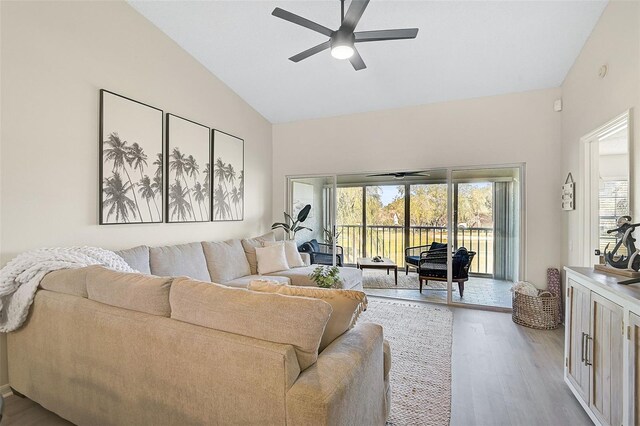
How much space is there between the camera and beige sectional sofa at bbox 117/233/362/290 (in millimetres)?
3104

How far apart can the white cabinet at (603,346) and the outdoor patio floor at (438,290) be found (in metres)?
2.07

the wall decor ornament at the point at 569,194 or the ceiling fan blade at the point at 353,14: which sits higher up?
the ceiling fan blade at the point at 353,14

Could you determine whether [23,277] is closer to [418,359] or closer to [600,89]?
[418,359]

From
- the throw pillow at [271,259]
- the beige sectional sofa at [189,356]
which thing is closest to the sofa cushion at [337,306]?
the beige sectional sofa at [189,356]

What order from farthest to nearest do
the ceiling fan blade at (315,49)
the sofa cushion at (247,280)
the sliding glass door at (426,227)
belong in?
the sliding glass door at (426,227)
the sofa cushion at (247,280)
the ceiling fan blade at (315,49)

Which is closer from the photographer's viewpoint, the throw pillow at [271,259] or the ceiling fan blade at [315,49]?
the ceiling fan blade at [315,49]

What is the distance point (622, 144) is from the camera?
337 centimetres

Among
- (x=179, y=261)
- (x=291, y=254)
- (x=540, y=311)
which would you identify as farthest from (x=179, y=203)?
(x=540, y=311)

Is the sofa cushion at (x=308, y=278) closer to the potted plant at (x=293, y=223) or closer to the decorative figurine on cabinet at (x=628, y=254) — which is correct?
the potted plant at (x=293, y=223)

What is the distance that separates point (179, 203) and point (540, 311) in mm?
4371

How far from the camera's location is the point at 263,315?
1283 millimetres

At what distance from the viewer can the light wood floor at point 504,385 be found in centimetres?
198

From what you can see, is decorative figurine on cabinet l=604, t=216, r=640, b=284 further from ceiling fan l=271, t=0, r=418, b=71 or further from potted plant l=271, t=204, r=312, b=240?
potted plant l=271, t=204, r=312, b=240

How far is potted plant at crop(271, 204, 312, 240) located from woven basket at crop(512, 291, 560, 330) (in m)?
3.29
